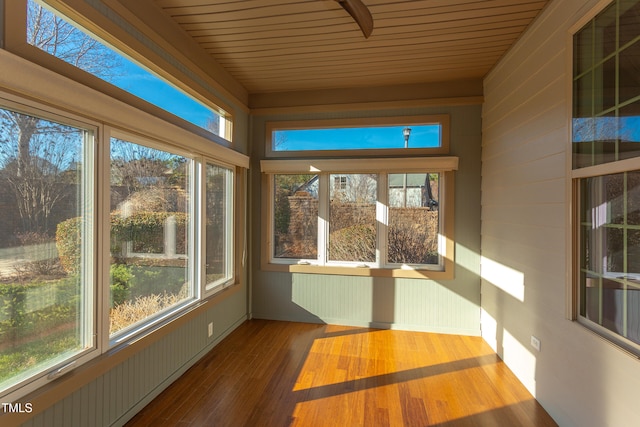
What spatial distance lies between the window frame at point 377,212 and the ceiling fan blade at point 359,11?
1837 millimetres

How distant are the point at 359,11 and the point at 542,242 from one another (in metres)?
2.06

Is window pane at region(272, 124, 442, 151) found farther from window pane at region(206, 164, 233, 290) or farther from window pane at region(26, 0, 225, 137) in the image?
window pane at region(26, 0, 225, 137)

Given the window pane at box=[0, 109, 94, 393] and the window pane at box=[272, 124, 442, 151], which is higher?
the window pane at box=[272, 124, 442, 151]

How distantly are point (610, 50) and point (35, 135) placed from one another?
Answer: 308 centimetres

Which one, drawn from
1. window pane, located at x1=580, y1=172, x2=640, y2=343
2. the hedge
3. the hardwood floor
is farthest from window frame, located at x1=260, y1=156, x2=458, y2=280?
window pane, located at x1=580, y1=172, x2=640, y2=343

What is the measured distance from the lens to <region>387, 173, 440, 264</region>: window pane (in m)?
3.62

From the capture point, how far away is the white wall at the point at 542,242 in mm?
1720

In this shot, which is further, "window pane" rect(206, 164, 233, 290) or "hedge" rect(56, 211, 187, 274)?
"window pane" rect(206, 164, 233, 290)

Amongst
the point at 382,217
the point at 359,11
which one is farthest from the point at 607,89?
the point at 382,217

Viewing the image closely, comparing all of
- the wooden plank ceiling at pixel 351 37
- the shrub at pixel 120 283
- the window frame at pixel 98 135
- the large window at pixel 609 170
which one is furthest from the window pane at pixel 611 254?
the shrub at pixel 120 283

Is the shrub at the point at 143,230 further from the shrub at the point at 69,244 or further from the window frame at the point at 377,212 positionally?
the window frame at the point at 377,212

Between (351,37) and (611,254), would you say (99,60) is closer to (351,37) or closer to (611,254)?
(351,37)

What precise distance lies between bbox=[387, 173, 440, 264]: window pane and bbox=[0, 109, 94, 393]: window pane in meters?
2.97

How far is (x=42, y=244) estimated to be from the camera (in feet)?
5.02
